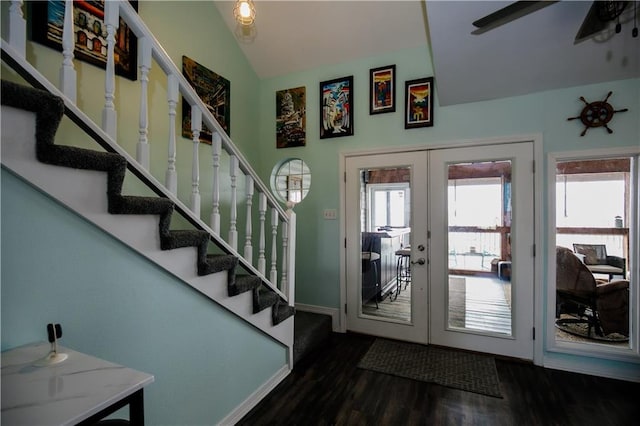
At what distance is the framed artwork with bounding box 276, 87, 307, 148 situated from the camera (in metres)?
3.51

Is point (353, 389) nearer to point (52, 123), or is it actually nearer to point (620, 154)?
point (52, 123)

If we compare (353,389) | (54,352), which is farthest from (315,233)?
(54,352)

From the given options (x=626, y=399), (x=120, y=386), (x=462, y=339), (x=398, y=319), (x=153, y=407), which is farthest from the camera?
(x=398, y=319)

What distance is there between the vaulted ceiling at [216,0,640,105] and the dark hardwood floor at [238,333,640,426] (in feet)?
8.15

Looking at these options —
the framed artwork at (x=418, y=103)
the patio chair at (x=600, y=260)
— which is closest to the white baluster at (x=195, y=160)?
the framed artwork at (x=418, y=103)

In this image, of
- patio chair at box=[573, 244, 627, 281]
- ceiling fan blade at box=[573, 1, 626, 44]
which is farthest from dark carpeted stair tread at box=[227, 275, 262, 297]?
patio chair at box=[573, 244, 627, 281]

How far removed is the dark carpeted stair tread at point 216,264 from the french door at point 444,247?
5.57 ft

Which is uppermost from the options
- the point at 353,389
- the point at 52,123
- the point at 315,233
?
the point at 52,123

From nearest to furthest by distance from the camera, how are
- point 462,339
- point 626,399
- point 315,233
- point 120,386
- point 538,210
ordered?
point 120,386, point 626,399, point 538,210, point 462,339, point 315,233

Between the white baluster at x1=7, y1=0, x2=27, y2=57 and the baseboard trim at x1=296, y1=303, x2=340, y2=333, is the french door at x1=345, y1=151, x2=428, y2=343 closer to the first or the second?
the baseboard trim at x1=296, y1=303, x2=340, y2=333

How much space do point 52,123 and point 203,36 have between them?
7.64 ft

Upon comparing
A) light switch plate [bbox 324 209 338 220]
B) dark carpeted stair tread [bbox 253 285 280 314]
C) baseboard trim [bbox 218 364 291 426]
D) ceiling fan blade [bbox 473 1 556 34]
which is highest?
ceiling fan blade [bbox 473 1 556 34]

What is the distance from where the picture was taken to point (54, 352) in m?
1.01

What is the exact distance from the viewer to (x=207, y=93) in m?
2.95
